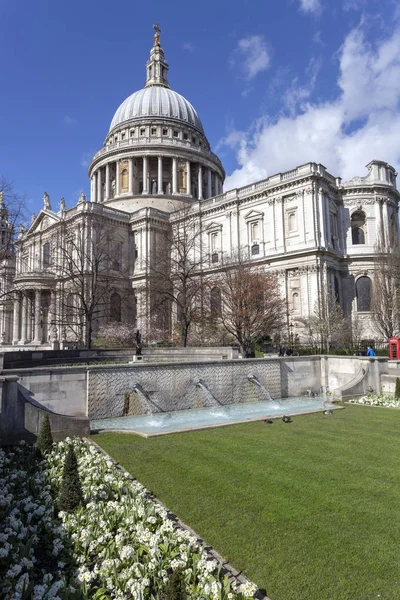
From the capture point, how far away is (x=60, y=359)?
23656 millimetres

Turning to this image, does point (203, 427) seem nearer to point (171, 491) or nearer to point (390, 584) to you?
point (171, 491)

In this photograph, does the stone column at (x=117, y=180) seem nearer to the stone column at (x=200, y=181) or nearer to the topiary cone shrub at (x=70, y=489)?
the stone column at (x=200, y=181)

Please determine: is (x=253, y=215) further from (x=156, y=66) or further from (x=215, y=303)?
(x=156, y=66)

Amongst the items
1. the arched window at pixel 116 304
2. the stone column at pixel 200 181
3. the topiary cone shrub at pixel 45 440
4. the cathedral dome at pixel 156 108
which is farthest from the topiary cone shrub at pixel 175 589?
the cathedral dome at pixel 156 108

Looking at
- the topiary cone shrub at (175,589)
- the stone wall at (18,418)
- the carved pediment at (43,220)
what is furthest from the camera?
Result: the carved pediment at (43,220)

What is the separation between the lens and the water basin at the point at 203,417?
13.2m

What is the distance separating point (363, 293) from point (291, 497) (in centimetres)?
4358

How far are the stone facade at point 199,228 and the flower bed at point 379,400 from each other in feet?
72.1

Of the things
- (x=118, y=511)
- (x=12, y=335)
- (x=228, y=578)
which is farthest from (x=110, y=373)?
(x=12, y=335)

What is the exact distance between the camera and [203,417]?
15258 mm

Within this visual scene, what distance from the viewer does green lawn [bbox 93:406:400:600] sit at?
482 centimetres

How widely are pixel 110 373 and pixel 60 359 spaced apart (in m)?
9.89

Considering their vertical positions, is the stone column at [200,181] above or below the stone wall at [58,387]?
above

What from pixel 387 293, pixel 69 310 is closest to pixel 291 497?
pixel 387 293
